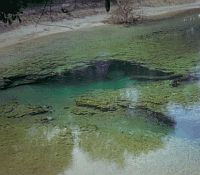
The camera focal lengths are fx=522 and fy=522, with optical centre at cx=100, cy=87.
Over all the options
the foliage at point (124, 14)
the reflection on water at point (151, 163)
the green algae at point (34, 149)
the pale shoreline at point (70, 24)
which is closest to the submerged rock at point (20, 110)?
the green algae at point (34, 149)

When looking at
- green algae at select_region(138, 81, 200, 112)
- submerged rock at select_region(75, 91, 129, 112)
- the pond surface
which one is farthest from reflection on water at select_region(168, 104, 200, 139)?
submerged rock at select_region(75, 91, 129, 112)

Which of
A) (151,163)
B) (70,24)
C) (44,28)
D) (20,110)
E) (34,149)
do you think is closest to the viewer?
(151,163)

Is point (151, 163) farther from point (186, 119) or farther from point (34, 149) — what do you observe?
point (34, 149)

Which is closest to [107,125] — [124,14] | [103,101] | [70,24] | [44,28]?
[103,101]

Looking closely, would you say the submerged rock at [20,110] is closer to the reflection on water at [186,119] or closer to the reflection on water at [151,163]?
the reflection on water at [151,163]

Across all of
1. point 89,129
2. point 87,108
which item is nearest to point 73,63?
point 87,108

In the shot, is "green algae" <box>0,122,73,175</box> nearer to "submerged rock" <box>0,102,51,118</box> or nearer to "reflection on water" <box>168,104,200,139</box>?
"submerged rock" <box>0,102,51,118</box>
